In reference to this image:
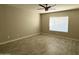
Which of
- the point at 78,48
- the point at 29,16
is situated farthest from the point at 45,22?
the point at 78,48

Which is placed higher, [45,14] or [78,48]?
[45,14]

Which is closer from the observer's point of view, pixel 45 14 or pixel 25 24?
pixel 25 24

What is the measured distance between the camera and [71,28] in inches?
100

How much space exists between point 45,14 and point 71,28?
915 mm

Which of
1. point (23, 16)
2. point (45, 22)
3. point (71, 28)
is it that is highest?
point (23, 16)
